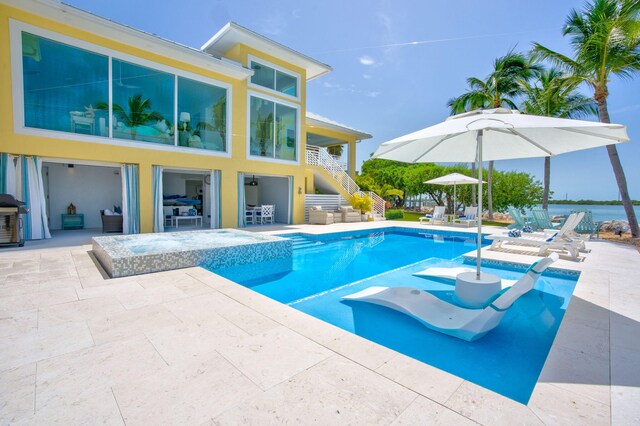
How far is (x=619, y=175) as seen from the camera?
11.6m

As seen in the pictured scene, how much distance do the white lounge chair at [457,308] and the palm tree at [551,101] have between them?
14.8 metres

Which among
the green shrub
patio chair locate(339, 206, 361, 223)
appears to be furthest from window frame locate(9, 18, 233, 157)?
the green shrub

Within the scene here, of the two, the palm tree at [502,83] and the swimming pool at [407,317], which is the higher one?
the palm tree at [502,83]

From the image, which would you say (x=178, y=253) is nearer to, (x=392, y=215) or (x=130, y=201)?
(x=130, y=201)

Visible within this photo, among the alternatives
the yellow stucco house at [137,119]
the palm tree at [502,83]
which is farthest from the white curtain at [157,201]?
the palm tree at [502,83]

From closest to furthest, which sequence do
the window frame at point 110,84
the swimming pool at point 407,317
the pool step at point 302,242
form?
the swimming pool at point 407,317, the window frame at point 110,84, the pool step at point 302,242

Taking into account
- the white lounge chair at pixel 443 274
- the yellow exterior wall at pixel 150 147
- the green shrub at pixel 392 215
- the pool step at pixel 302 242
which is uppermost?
the yellow exterior wall at pixel 150 147

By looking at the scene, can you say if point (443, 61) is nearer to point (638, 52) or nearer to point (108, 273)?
point (638, 52)

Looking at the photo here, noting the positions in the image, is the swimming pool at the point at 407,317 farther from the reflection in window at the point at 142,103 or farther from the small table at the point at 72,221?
the small table at the point at 72,221

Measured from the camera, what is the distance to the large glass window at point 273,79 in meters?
13.7

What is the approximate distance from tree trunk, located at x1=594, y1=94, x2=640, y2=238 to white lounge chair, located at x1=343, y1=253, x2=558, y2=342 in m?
11.0

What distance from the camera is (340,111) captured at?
2675 cm

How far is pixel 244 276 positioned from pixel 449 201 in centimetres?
2209

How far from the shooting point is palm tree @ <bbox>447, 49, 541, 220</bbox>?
17.3m
